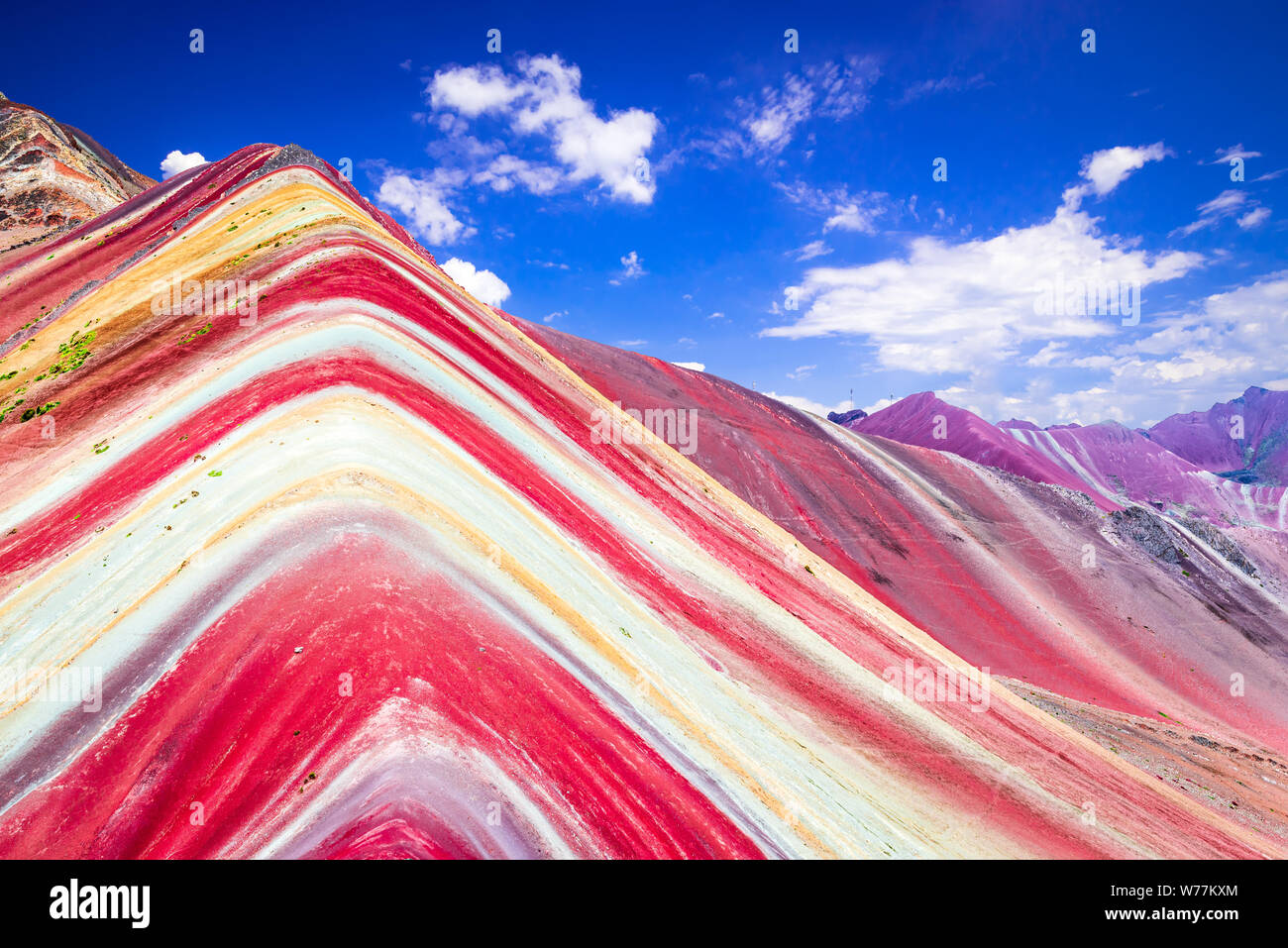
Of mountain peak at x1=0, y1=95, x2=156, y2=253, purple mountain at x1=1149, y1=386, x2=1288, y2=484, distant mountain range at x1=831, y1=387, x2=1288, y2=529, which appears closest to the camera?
mountain peak at x1=0, y1=95, x2=156, y2=253

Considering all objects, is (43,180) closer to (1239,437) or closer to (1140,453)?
(1140,453)

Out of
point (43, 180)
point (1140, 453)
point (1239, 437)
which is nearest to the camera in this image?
point (43, 180)

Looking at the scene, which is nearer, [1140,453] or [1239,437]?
[1140,453]

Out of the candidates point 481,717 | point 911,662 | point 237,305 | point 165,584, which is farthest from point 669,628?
point 237,305

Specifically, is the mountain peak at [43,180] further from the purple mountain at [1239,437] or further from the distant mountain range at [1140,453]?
the purple mountain at [1239,437]

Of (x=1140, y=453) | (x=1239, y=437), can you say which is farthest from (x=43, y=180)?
(x=1239, y=437)

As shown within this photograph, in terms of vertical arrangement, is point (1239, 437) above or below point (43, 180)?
below

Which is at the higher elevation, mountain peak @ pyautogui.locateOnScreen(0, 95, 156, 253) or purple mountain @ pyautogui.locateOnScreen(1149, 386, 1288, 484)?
mountain peak @ pyautogui.locateOnScreen(0, 95, 156, 253)

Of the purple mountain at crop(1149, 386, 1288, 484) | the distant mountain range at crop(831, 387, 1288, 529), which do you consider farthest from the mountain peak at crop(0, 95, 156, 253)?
the purple mountain at crop(1149, 386, 1288, 484)

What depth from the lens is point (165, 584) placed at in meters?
10.7

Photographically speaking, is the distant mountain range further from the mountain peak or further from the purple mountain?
the mountain peak

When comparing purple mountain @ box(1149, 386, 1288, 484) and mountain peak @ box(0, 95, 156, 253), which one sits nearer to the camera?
mountain peak @ box(0, 95, 156, 253)

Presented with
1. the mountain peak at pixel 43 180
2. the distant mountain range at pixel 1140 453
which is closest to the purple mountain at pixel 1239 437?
the distant mountain range at pixel 1140 453
